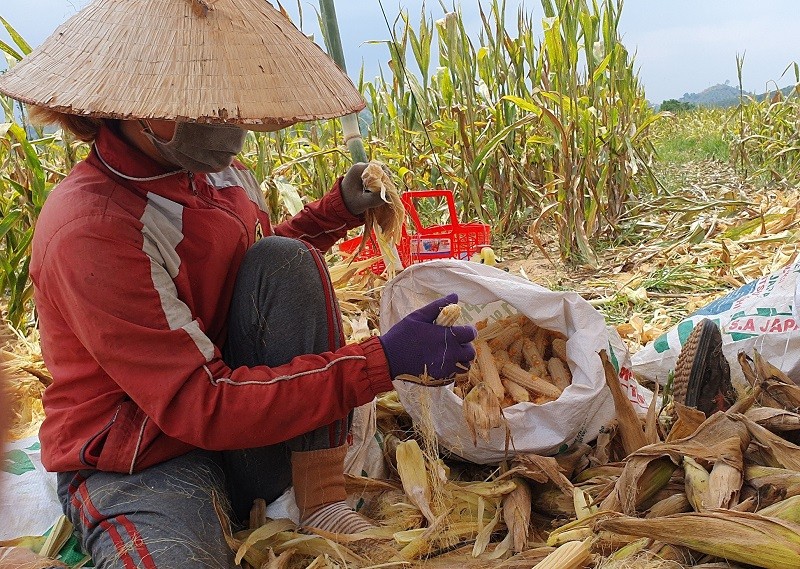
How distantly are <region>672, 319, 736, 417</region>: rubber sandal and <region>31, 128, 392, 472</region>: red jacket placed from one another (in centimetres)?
77

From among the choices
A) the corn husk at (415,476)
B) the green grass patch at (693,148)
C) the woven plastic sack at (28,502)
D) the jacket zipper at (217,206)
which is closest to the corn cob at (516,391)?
the corn husk at (415,476)

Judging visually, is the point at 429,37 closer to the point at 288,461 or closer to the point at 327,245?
the point at 327,245

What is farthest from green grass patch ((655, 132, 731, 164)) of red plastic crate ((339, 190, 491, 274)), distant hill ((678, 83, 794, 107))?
red plastic crate ((339, 190, 491, 274))

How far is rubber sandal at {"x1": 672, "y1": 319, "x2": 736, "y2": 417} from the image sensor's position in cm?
180

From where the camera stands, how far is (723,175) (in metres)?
7.18

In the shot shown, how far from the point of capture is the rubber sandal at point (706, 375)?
180cm

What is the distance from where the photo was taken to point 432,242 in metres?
2.95

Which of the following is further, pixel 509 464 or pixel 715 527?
pixel 509 464

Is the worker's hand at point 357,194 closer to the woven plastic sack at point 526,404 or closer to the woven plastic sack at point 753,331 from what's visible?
the woven plastic sack at point 526,404

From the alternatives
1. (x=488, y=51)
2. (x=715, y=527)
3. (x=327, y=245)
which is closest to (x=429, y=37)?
(x=488, y=51)

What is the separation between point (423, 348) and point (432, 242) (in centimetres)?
148

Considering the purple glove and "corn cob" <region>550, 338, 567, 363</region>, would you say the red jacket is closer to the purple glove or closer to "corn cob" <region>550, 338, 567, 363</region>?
the purple glove

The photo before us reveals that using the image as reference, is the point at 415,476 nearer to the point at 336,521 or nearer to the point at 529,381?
the point at 336,521

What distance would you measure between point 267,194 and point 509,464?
61.4 inches
